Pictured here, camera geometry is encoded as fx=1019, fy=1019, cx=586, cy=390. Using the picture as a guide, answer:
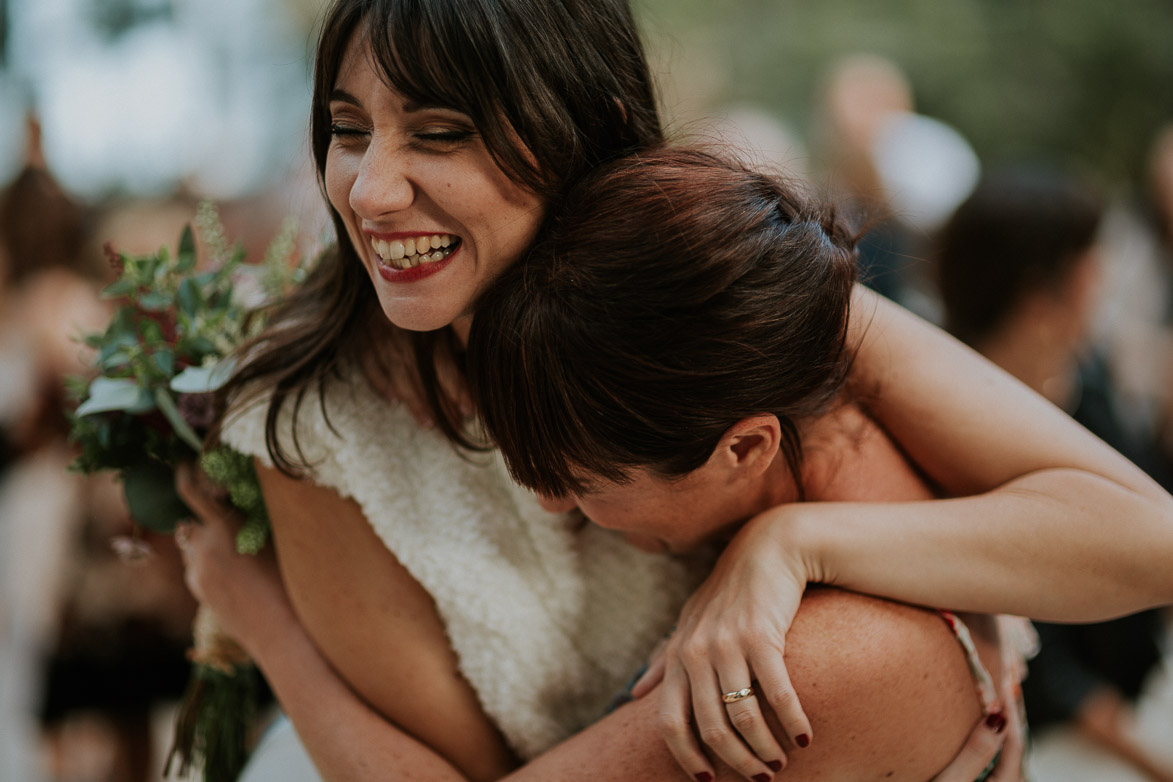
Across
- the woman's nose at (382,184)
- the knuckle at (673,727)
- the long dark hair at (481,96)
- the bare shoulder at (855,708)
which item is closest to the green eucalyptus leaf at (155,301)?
the long dark hair at (481,96)

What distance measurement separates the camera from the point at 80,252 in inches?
174

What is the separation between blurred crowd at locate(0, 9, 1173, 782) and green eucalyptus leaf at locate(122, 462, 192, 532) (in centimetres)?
10

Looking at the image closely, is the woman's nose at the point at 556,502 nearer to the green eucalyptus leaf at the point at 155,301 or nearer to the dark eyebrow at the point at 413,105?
the dark eyebrow at the point at 413,105

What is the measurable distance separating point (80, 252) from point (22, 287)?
0.28m

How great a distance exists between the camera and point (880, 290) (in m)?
3.37

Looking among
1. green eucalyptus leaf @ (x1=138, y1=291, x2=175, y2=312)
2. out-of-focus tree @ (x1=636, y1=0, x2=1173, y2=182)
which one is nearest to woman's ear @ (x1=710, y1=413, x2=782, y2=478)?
green eucalyptus leaf @ (x1=138, y1=291, x2=175, y2=312)

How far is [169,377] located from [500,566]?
653mm

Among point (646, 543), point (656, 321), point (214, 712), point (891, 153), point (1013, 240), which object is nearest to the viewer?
point (656, 321)

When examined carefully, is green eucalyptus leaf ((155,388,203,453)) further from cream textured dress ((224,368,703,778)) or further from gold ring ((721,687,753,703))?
gold ring ((721,687,753,703))

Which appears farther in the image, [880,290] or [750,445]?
[880,290]

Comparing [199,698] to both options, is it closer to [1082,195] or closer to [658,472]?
[658,472]

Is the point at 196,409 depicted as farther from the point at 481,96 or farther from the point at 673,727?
the point at 673,727

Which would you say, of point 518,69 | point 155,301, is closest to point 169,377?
point 155,301

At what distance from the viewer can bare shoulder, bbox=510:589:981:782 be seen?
53.2 inches
